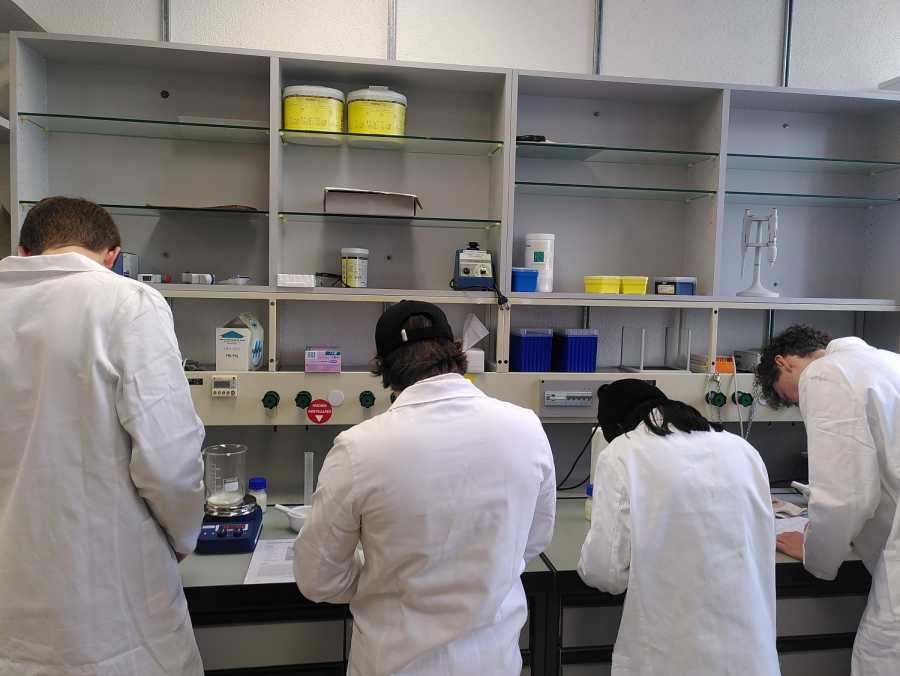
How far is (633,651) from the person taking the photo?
1.52 metres

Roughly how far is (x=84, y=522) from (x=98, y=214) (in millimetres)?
635

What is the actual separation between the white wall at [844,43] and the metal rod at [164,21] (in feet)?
7.47

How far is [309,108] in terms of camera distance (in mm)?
2123

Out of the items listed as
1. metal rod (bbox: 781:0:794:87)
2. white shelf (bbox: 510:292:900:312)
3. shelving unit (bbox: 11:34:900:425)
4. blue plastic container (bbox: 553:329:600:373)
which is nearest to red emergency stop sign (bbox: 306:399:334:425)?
shelving unit (bbox: 11:34:900:425)

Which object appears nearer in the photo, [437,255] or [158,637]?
[158,637]

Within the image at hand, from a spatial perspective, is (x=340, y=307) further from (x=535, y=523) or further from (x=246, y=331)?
(x=535, y=523)

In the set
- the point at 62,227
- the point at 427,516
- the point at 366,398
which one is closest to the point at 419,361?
the point at 427,516

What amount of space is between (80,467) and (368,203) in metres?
1.18

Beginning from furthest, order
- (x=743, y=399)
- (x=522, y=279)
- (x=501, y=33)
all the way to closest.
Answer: (x=501, y=33) → (x=743, y=399) → (x=522, y=279)

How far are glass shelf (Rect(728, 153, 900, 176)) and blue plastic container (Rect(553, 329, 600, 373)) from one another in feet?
2.69

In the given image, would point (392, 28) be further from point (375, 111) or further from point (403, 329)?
point (403, 329)

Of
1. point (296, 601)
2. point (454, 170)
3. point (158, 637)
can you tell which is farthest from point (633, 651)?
point (454, 170)

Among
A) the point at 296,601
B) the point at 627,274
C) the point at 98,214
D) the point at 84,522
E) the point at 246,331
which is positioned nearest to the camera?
the point at 84,522

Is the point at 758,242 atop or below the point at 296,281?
atop
